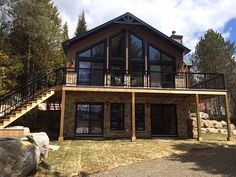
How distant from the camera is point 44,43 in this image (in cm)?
2622

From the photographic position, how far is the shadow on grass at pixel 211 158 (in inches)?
387

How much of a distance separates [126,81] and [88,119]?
3.46 meters

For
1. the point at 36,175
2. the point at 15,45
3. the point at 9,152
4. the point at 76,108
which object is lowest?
the point at 36,175

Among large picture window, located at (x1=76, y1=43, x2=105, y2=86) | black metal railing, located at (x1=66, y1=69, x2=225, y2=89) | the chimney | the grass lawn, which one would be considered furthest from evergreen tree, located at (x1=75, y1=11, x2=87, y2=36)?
the grass lawn

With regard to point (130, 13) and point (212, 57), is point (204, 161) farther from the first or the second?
point (212, 57)

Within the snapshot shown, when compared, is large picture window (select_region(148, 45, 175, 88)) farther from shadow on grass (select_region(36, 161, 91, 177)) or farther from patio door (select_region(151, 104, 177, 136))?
shadow on grass (select_region(36, 161, 91, 177))

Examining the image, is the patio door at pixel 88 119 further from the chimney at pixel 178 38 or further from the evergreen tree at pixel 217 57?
the evergreen tree at pixel 217 57

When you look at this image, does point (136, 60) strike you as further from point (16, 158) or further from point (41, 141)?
point (16, 158)

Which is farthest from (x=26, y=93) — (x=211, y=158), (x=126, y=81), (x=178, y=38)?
(x=178, y=38)

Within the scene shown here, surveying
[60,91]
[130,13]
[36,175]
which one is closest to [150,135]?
[60,91]

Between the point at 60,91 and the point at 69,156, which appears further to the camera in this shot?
the point at 60,91

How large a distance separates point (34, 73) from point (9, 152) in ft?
63.2

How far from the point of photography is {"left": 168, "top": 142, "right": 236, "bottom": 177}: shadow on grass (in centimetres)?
983

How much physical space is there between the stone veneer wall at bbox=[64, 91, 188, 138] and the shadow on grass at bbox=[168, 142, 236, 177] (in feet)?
12.6
